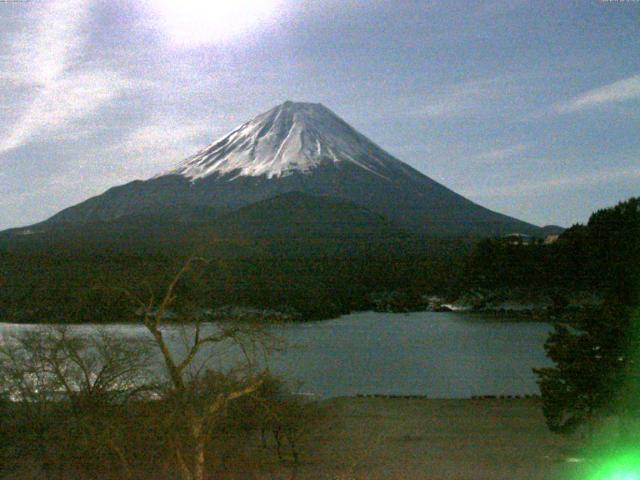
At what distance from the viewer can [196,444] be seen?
Result: 22.6ft

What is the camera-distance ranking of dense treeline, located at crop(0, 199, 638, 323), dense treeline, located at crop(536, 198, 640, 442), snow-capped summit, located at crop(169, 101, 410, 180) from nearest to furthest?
dense treeline, located at crop(536, 198, 640, 442) → dense treeline, located at crop(0, 199, 638, 323) → snow-capped summit, located at crop(169, 101, 410, 180)

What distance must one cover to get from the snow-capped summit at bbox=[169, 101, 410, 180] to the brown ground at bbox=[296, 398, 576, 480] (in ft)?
209

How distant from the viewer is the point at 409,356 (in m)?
26.9

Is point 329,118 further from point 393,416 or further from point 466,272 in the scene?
point 393,416

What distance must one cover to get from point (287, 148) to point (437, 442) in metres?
74.7

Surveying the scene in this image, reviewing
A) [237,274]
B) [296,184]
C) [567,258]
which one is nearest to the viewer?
[237,274]

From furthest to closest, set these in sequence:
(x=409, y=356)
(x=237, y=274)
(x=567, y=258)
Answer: (x=567, y=258)
(x=237, y=274)
(x=409, y=356)

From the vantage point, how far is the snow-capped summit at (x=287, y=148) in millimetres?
82562

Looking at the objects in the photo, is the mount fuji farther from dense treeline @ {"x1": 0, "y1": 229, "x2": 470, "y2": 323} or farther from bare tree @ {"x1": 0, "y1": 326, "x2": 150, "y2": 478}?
bare tree @ {"x1": 0, "y1": 326, "x2": 150, "y2": 478}

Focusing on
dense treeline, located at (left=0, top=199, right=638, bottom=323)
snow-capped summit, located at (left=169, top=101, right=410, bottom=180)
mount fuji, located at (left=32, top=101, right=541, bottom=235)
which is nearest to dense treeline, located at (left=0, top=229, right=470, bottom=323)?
dense treeline, located at (left=0, top=199, right=638, bottom=323)

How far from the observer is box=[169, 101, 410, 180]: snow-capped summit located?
271 feet

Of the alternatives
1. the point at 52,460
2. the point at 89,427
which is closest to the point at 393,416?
the point at 52,460

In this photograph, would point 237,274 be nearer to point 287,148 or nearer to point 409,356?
point 409,356

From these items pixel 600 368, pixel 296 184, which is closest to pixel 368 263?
pixel 296 184
